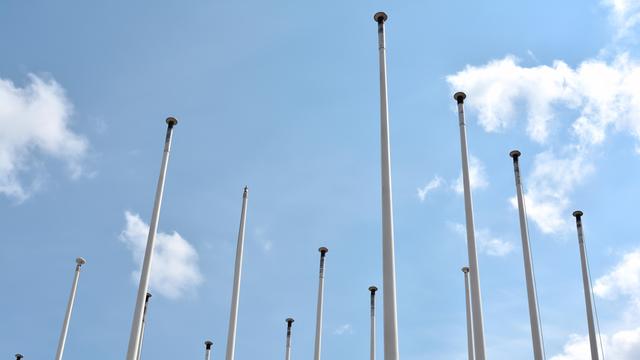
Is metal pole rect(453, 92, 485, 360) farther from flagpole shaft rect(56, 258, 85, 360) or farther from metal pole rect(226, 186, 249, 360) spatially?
flagpole shaft rect(56, 258, 85, 360)

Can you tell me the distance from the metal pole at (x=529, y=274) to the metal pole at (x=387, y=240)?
1126cm

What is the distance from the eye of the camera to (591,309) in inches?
1547

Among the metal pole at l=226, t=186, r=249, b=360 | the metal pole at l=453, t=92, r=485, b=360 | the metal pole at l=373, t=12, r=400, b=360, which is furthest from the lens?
the metal pole at l=226, t=186, r=249, b=360

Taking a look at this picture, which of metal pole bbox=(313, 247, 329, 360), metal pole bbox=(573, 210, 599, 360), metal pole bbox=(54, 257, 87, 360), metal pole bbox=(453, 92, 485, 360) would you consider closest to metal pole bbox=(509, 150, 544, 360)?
metal pole bbox=(453, 92, 485, 360)

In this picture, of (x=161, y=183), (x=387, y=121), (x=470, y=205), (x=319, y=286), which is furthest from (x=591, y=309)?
(x=161, y=183)

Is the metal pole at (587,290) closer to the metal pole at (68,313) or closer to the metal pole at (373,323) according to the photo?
the metal pole at (373,323)

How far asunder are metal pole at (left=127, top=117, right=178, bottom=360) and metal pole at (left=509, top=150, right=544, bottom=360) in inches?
682

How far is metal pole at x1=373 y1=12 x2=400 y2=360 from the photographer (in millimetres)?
20828

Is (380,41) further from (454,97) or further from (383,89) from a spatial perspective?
(454,97)

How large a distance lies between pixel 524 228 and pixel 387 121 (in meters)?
12.5

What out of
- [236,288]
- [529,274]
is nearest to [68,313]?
[236,288]

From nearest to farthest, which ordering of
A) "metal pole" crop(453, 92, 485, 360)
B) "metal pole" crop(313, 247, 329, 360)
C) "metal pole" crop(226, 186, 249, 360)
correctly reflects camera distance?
"metal pole" crop(453, 92, 485, 360) → "metal pole" crop(226, 186, 249, 360) → "metal pole" crop(313, 247, 329, 360)

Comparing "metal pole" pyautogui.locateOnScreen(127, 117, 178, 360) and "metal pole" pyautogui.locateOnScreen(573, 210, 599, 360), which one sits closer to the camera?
"metal pole" pyautogui.locateOnScreen(127, 117, 178, 360)

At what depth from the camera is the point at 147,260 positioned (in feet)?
101
